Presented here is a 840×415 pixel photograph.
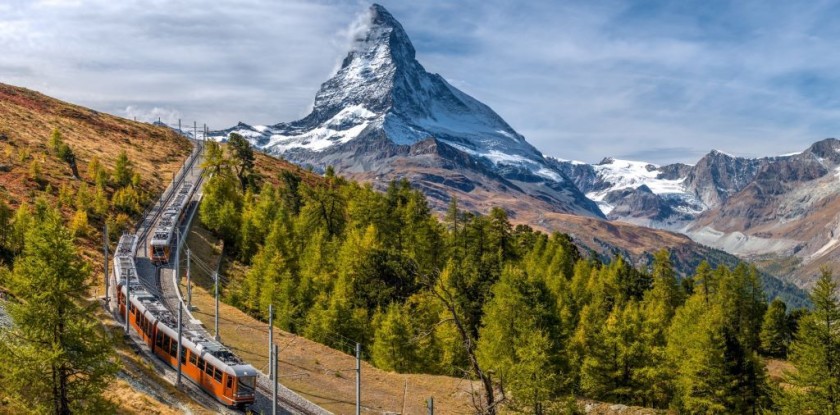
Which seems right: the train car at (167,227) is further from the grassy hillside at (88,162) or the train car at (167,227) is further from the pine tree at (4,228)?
the pine tree at (4,228)

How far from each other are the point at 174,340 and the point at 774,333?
87.2 metres

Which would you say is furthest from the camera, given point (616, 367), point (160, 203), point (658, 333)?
point (160, 203)

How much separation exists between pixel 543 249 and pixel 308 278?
4629 cm

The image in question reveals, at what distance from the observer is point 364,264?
75.8 meters

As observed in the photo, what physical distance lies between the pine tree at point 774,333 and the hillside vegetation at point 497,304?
0.25 m

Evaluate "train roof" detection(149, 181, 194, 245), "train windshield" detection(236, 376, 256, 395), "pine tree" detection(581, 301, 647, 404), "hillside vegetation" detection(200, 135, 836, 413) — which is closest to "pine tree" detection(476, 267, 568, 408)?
"hillside vegetation" detection(200, 135, 836, 413)

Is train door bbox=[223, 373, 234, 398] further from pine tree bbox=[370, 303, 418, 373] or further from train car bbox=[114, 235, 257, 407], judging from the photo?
pine tree bbox=[370, 303, 418, 373]

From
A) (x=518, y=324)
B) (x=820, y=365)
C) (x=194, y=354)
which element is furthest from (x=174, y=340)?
(x=820, y=365)

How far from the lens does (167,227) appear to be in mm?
84312

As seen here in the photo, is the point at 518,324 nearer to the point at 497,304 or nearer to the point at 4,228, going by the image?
the point at 497,304

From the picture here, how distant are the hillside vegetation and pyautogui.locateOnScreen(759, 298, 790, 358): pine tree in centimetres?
25

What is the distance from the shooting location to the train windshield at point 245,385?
140ft

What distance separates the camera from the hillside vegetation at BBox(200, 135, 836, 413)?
5231 centimetres

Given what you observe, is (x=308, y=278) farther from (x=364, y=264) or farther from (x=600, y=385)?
(x=600, y=385)
